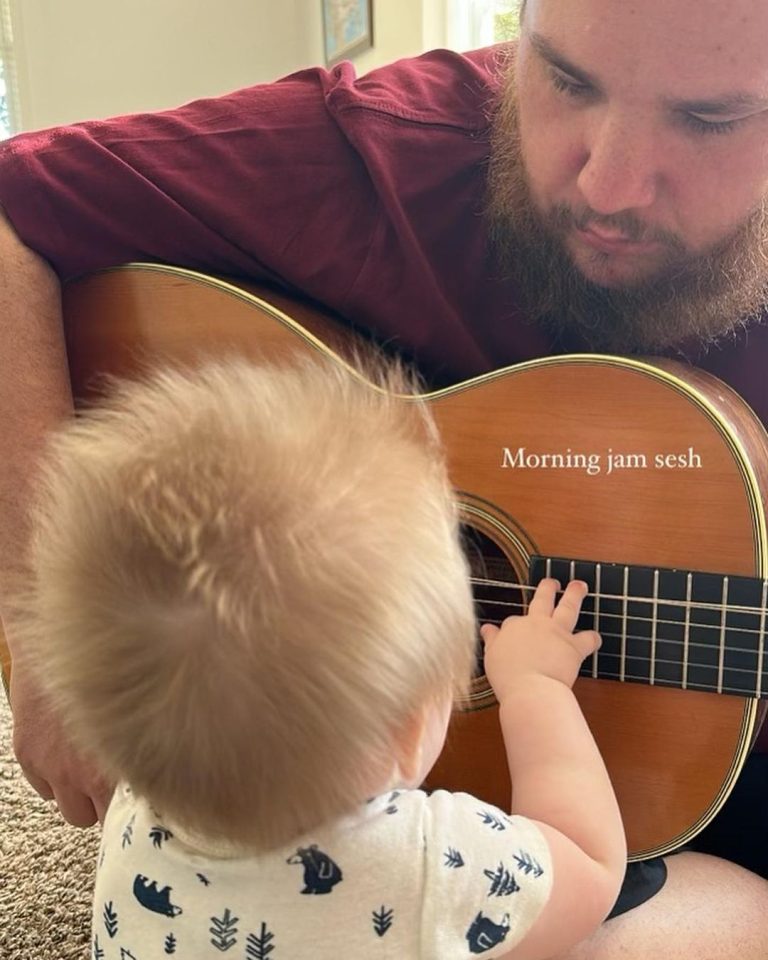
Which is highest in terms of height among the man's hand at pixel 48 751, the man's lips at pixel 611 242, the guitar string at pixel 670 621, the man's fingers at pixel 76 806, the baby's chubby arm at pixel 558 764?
the man's lips at pixel 611 242

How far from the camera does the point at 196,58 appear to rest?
2.78 metres

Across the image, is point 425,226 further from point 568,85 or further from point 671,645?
point 671,645

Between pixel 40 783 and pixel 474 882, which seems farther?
pixel 40 783

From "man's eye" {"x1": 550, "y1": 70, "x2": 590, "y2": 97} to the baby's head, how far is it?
446 millimetres

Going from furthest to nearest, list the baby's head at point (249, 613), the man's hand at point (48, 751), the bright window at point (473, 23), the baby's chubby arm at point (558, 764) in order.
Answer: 1. the bright window at point (473, 23)
2. the man's hand at point (48, 751)
3. the baby's chubby arm at point (558, 764)
4. the baby's head at point (249, 613)

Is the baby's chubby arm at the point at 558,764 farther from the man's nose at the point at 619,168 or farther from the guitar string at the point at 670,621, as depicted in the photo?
the man's nose at the point at 619,168

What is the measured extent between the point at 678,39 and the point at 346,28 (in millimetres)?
1882

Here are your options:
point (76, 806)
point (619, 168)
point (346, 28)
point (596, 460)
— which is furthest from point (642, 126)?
point (346, 28)

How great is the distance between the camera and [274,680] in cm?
45

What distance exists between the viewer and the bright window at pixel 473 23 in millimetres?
2004

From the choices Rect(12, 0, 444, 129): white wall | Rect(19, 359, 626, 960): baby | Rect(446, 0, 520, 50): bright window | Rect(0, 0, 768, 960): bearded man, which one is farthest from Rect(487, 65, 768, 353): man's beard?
Rect(12, 0, 444, 129): white wall

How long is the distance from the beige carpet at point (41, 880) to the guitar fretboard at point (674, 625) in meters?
0.67

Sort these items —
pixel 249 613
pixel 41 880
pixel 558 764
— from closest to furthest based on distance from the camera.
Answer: pixel 249 613 → pixel 558 764 → pixel 41 880

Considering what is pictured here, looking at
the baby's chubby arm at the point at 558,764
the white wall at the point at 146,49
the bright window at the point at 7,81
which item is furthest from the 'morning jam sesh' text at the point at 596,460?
the bright window at the point at 7,81
